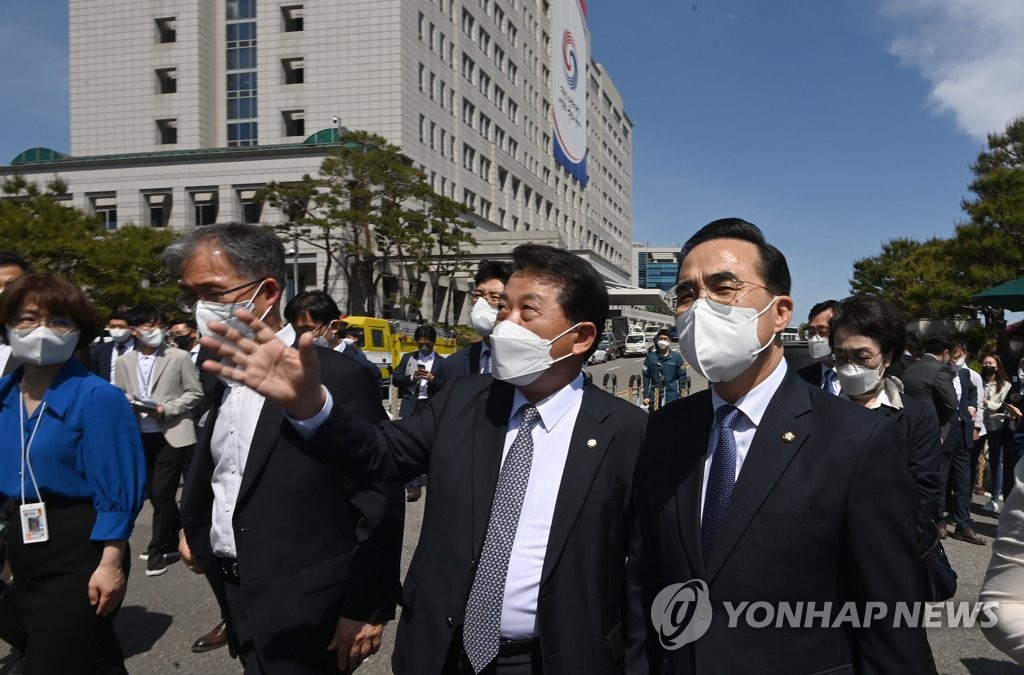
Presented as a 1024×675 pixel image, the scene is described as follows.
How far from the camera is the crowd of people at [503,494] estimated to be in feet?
6.15

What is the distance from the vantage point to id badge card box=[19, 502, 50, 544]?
9.68 feet

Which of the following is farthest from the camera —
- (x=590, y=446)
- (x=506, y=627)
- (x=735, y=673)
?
(x=590, y=446)

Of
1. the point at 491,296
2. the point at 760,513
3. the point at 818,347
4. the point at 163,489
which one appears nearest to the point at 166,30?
the point at 163,489

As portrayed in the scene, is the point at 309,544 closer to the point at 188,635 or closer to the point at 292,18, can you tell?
the point at 188,635

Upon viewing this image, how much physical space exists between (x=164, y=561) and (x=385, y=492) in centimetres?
465

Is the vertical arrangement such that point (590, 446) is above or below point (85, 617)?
above

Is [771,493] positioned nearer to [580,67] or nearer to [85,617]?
[85,617]

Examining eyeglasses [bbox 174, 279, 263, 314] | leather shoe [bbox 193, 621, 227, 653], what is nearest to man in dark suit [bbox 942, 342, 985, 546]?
leather shoe [bbox 193, 621, 227, 653]

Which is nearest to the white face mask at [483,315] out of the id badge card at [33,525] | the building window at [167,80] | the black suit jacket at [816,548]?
the id badge card at [33,525]

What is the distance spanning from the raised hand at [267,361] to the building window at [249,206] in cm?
→ 4457

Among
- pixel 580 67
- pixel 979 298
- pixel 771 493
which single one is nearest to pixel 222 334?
pixel 771 493

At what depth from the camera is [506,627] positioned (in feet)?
7.08

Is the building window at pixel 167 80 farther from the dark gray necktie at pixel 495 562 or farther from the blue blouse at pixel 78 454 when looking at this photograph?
the dark gray necktie at pixel 495 562

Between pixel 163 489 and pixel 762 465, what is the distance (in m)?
5.85
